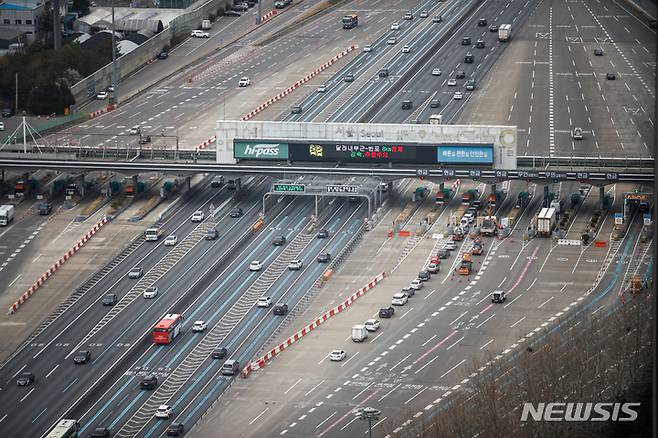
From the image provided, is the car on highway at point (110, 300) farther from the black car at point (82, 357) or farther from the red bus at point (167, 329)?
the black car at point (82, 357)

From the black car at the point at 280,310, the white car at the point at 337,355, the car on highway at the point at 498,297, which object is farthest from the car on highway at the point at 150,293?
the car on highway at the point at 498,297

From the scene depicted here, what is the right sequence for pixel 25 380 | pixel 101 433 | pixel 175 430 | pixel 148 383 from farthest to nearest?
pixel 25 380
pixel 148 383
pixel 101 433
pixel 175 430

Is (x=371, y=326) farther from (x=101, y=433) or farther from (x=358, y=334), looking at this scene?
(x=101, y=433)

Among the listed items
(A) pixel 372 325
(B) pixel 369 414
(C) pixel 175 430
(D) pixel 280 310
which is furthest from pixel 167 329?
(B) pixel 369 414

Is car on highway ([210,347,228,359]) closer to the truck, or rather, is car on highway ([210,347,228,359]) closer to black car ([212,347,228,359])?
black car ([212,347,228,359])

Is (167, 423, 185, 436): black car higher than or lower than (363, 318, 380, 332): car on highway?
lower

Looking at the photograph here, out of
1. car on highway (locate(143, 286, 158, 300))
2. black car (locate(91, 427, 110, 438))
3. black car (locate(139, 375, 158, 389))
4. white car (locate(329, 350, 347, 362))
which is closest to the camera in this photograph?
black car (locate(91, 427, 110, 438))

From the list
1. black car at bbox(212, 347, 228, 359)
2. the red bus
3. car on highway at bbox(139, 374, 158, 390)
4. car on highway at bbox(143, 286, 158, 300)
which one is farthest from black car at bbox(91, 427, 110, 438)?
car on highway at bbox(143, 286, 158, 300)
